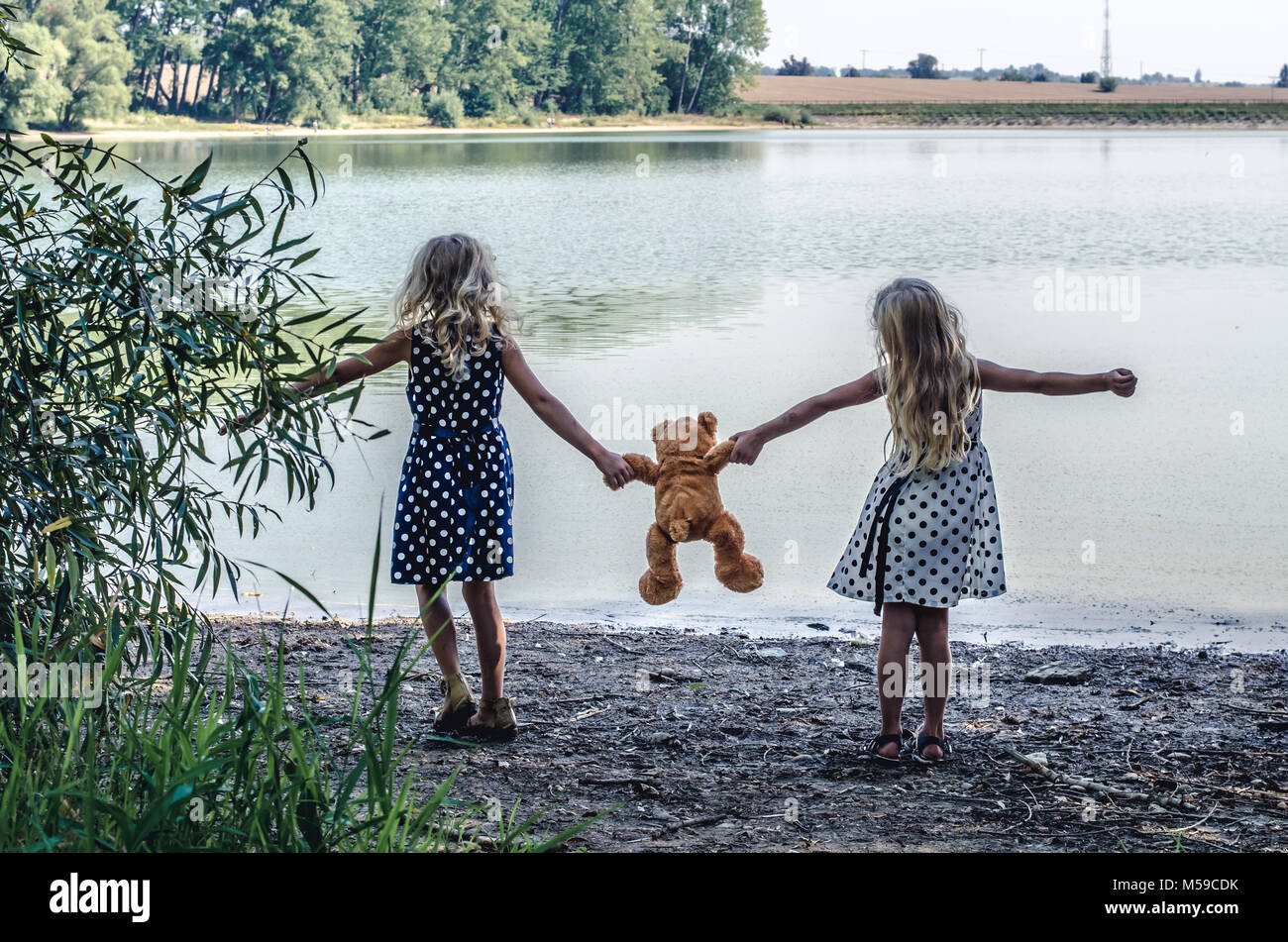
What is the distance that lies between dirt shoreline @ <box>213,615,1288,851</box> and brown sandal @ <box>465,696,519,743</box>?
59 millimetres

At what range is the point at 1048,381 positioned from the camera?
3.92 meters

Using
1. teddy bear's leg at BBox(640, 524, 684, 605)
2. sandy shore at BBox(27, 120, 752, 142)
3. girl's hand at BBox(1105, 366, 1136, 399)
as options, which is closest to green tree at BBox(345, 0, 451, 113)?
sandy shore at BBox(27, 120, 752, 142)

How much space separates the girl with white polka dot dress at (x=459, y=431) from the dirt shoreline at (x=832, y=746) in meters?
0.44

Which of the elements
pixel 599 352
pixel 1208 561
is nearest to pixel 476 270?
pixel 1208 561

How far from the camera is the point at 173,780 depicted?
2.65m

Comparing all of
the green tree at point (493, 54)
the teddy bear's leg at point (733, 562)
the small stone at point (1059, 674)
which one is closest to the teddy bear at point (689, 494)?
the teddy bear's leg at point (733, 562)

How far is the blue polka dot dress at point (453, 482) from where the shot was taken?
3938 millimetres

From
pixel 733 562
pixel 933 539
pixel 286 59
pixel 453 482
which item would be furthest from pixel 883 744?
pixel 286 59

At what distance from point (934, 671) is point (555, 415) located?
1359 mm

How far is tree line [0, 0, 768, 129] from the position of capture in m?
67.6

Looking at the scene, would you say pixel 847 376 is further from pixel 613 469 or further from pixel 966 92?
pixel 966 92

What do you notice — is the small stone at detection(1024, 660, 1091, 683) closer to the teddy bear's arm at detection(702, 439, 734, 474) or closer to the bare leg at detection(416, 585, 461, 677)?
the teddy bear's arm at detection(702, 439, 734, 474)

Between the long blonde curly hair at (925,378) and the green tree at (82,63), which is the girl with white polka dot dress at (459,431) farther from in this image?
the green tree at (82,63)
